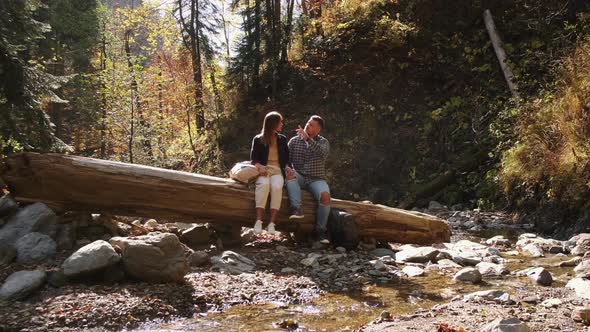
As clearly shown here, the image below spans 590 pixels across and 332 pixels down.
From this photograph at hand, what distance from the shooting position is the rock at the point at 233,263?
237 inches

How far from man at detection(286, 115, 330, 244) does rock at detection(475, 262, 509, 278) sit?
240cm

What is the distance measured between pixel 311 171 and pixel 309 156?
0.26 meters

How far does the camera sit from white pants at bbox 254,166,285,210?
7141 mm

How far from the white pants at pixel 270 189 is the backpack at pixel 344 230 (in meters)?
0.97

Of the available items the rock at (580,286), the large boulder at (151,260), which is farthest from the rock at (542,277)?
the large boulder at (151,260)

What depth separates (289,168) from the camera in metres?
7.58

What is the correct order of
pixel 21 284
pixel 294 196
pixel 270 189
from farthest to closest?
1. pixel 294 196
2. pixel 270 189
3. pixel 21 284

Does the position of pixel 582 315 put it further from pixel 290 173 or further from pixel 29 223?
pixel 29 223

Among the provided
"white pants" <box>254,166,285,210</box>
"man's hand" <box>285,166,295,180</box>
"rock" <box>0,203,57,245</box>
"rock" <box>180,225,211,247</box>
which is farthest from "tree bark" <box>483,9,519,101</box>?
"rock" <box>0,203,57,245</box>

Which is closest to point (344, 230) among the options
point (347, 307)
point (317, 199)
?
point (317, 199)

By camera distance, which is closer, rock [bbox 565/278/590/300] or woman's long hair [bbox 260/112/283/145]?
rock [bbox 565/278/590/300]

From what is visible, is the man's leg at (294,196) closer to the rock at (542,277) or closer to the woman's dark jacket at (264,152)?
the woman's dark jacket at (264,152)

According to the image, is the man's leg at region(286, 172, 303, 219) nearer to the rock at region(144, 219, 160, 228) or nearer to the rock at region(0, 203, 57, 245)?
the rock at region(144, 219, 160, 228)

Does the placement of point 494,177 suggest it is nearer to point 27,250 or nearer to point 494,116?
point 494,116
